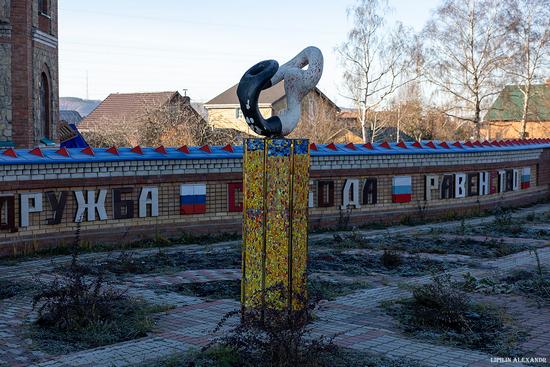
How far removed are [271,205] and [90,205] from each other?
22.0 feet

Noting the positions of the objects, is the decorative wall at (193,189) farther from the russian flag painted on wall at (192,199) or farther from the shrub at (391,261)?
the shrub at (391,261)

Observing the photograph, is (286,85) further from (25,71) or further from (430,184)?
(25,71)

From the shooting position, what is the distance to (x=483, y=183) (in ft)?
64.2

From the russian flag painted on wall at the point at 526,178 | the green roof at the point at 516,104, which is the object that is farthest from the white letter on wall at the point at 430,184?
the green roof at the point at 516,104

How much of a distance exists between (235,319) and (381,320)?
1.52 metres

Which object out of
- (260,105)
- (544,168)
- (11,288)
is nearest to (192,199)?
(11,288)

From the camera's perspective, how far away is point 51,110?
22797 millimetres

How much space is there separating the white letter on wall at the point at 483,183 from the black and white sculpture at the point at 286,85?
507 inches

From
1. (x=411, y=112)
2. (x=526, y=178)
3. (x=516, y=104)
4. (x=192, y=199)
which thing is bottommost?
(x=192, y=199)

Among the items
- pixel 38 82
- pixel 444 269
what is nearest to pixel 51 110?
pixel 38 82

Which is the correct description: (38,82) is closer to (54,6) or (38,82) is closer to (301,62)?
(54,6)

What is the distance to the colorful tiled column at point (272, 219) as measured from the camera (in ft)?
22.5

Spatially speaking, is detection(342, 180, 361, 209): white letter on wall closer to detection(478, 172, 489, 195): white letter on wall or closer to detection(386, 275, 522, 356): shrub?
detection(478, 172, 489, 195): white letter on wall

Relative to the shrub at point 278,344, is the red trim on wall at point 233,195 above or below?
above
